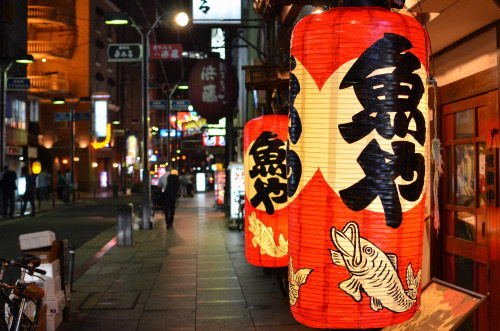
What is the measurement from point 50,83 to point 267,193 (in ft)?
170

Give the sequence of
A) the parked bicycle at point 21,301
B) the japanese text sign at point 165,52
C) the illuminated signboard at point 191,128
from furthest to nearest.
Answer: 1. the illuminated signboard at point 191,128
2. the japanese text sign at point 165,52
3. the parked bicycle at point 21,301

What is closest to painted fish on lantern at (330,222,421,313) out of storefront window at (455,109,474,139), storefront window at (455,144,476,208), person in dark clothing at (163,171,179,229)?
storefront window at (455,144,476,208)

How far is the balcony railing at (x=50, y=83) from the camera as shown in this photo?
183ft

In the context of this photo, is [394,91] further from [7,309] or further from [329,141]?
[7,309]

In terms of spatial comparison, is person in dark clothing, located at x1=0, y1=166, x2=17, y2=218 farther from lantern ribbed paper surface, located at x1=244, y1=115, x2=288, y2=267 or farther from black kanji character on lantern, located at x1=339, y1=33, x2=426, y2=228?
black kanji character on lantern, located at x1=339, y1=33, x2=426, y2=228

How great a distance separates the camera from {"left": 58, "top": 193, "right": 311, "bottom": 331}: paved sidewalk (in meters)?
9.18

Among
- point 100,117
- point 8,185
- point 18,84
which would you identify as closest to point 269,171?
point 8,185

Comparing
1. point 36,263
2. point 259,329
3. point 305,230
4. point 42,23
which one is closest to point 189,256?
point 259,329

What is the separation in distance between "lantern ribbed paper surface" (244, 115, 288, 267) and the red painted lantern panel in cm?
935

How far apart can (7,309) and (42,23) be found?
176 ft

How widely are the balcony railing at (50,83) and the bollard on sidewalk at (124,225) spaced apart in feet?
131

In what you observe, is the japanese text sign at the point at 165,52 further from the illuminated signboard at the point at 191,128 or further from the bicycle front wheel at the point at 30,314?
the illuminated signboard at the point at 191,128

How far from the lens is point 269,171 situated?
8.99 metres

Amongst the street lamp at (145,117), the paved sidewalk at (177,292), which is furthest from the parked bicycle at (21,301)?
the street lamp at (145,117)
